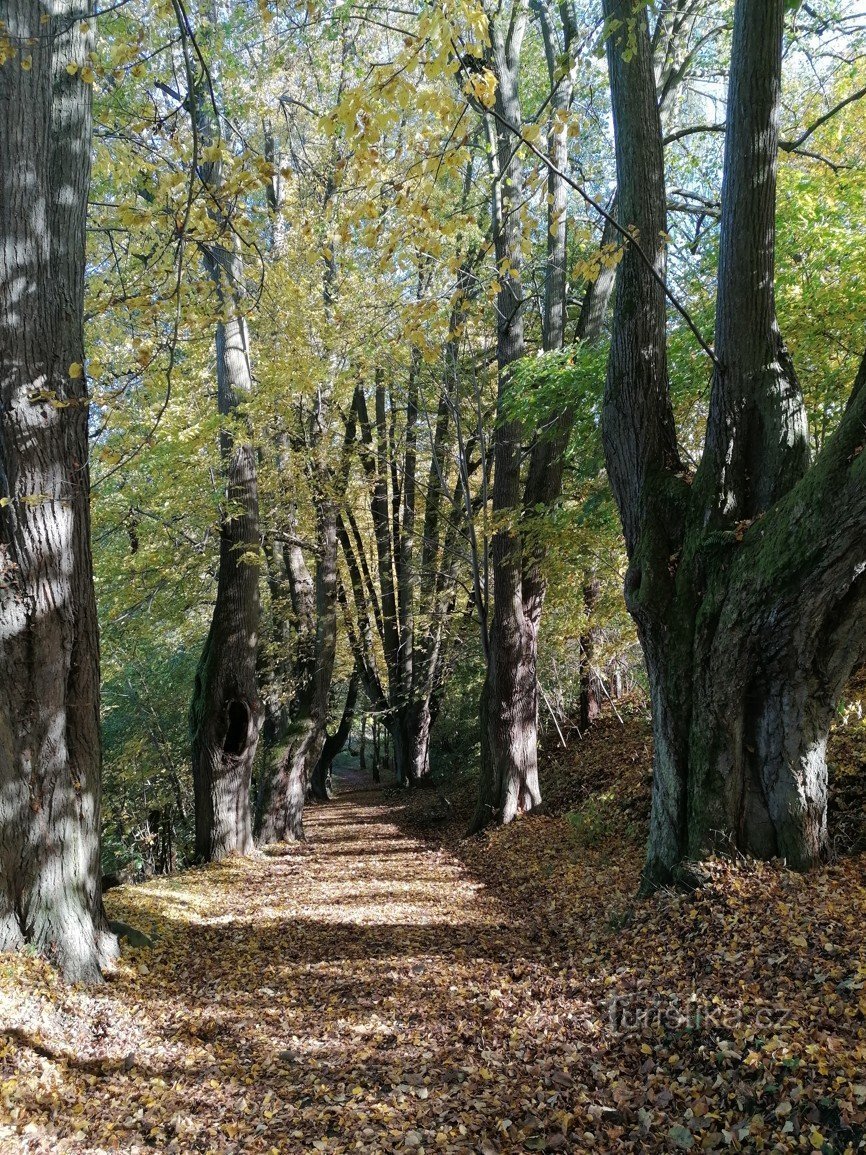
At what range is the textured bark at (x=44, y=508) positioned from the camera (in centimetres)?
411

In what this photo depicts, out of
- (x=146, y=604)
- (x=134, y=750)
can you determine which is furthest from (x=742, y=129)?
(x=134, y=750)

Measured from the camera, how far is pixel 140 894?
6.59m

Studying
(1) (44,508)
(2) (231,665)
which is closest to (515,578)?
(2) (231,665)

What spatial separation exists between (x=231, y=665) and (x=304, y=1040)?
501 cm

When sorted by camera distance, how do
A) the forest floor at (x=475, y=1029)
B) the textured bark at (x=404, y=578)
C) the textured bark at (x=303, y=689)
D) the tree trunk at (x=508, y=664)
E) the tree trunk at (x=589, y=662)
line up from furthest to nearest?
the textured bark at (x=404, y=578) < the tree trunk at (x=589, y=662) < the textured bark at (x=303, y=689) < the tree trunk at (x=508, y=664) < the forest floor at (x=475, y=1029)

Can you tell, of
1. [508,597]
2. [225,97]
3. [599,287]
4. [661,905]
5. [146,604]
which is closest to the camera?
[661,905]

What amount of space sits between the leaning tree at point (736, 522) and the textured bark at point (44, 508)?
332 centimetres

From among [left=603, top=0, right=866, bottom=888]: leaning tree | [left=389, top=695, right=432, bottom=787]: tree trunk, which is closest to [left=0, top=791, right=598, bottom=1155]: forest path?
[left=603, top=0, right=866, bottom=888]: leaning tree

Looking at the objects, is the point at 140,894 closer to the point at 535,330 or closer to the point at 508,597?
the point at 508,597

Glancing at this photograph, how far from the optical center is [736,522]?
4.64 meters

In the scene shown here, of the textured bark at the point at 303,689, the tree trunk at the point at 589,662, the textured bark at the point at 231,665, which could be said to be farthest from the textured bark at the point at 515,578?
the textured bark at the point at 231,665

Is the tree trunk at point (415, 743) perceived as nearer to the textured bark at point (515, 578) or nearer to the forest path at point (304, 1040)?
the textured bark at point (515, 578)

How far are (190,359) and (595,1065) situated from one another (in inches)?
369

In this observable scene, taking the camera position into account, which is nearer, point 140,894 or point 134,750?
point 140,894
